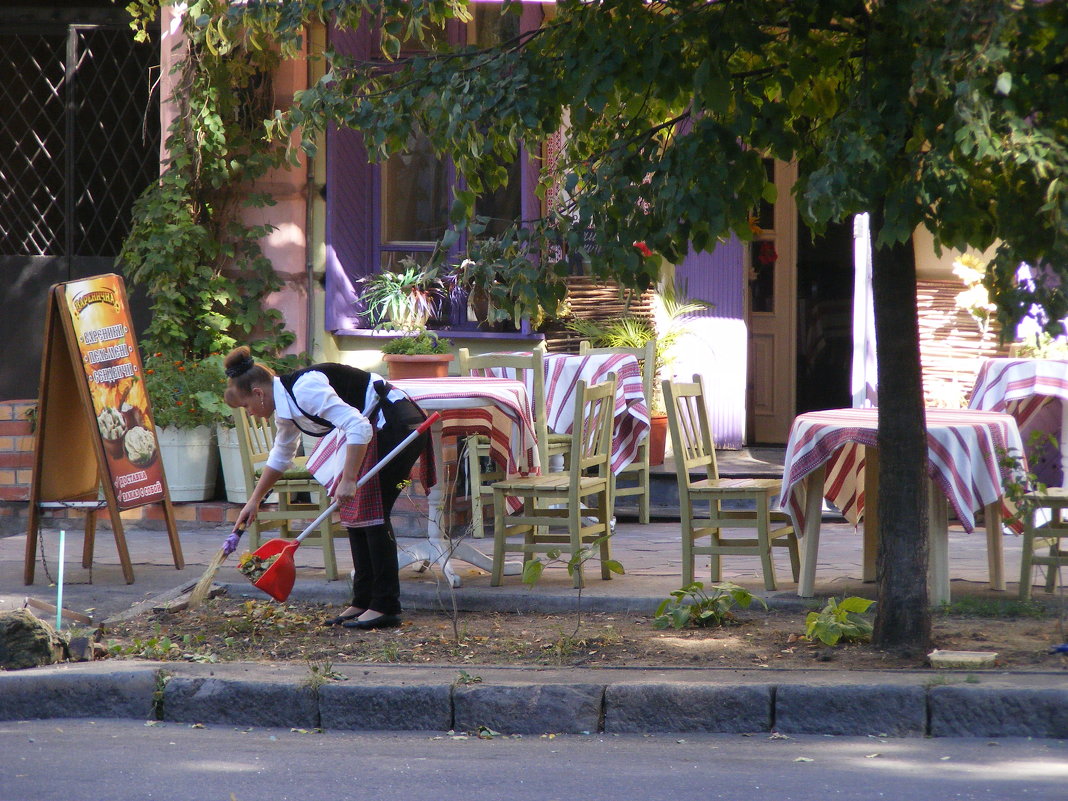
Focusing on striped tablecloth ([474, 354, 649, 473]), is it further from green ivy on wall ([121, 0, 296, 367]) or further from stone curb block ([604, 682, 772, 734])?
stone curb block ([604, 682, 772, 734])

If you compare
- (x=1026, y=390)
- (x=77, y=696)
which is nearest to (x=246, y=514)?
(x=77, y=696)

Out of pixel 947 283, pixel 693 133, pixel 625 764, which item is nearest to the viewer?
pixel 625 764

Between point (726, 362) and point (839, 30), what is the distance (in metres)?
5.65

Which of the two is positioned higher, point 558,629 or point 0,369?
point 0,369

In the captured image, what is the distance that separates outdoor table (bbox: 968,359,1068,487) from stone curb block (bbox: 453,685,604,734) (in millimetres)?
4249

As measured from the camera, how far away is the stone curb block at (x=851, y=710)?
4707mm

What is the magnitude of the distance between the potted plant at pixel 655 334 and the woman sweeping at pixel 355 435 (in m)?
3.80

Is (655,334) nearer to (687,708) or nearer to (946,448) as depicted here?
(946,448)

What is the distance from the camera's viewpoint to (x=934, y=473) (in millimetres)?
6051

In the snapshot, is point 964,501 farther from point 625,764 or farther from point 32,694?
point 32,694

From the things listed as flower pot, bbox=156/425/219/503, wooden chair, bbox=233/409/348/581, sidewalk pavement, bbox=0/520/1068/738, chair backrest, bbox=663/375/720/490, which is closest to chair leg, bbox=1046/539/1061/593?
sidewalk pavement, bbox=0/520/1068/738

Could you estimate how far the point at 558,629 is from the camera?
6.16 meters

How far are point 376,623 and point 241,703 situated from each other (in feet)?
4.03

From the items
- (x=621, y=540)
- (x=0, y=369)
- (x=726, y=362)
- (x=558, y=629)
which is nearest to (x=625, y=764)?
(x=558, y=629)
